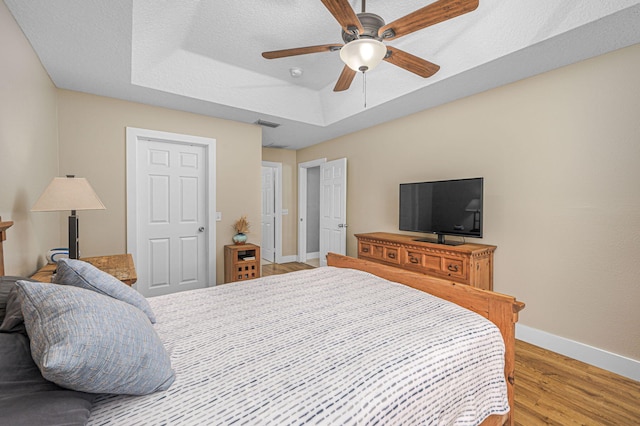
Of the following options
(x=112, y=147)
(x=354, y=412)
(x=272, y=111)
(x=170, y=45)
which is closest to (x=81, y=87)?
(x=112, y=147)

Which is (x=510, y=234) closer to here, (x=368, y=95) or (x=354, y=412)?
(x=368, y=95)

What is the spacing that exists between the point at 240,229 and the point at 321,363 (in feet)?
10.3

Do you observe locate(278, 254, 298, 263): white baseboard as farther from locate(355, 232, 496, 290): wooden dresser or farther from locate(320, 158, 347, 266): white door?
locate(355, 232, 496, 290): wooden dresser

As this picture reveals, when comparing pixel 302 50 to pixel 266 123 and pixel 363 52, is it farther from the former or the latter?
pixel 266 123

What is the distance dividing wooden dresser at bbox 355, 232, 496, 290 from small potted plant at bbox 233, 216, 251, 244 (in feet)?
5.98

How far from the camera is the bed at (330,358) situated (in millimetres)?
799

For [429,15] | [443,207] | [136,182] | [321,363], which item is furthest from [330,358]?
[136,182]

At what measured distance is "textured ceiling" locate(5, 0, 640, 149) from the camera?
6.14ft

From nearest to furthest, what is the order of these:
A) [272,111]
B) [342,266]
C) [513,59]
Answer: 1. [513,59]
2. [342,266]
3. [272,111]

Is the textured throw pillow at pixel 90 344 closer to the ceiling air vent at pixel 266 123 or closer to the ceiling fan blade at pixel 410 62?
the ceiling fan blade at pixel 410 62

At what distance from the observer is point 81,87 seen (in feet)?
9.27

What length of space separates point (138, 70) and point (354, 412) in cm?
324

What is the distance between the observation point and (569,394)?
186 cm

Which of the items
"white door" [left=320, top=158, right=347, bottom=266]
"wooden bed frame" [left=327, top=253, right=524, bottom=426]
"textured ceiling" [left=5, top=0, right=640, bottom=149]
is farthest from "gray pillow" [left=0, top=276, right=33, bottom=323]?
"white door" [left=320, top=158, right=347, bottom=266]
